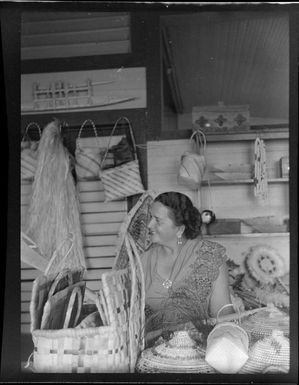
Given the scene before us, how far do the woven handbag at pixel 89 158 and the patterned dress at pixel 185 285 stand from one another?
Answer: 0.60m

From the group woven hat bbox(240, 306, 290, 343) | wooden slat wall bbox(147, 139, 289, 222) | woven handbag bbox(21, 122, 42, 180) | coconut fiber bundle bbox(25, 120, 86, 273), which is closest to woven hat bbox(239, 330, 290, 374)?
woven hat bbox(240, 306, 290, 343)

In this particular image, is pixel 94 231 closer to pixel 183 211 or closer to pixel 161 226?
pixel 161 226

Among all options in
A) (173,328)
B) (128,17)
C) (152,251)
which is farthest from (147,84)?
(173,328)

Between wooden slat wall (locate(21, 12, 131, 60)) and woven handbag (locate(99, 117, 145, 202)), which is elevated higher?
wooden slat wall (locate(21, 12, 131, 60))

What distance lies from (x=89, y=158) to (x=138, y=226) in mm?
508

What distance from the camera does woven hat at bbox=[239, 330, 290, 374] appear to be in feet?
12.0

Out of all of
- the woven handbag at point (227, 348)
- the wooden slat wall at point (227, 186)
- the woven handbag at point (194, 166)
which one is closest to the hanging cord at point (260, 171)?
the wooden slat wall at point (227, 186)

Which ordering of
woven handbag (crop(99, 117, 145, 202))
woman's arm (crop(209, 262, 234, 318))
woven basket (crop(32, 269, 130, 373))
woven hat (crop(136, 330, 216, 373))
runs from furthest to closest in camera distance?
woven handbag (crop(99, 117, 145, 202))
woman's arm (crop(209, 262, 234, 318))
woven hat (crop(136, 330, 216, 373))
woven basket (crop(32, 269, 130, 373))

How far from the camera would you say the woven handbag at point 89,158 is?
3920 millimetres

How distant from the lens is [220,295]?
377 cm

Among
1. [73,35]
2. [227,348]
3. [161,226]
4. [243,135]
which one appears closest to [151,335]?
[227,348]

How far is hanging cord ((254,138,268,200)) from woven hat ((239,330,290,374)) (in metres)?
0.80

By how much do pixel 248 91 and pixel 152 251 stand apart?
1.11m

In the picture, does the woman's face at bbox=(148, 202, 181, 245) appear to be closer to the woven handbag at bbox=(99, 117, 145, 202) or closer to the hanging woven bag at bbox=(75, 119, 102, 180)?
the woven handbag at bbox=(99, 117, 145, 202)
